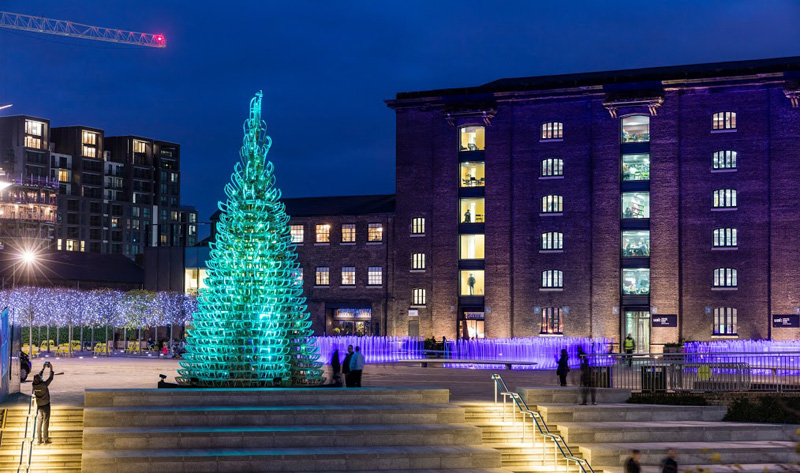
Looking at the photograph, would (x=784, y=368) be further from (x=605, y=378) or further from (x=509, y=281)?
(x=509, y=281)

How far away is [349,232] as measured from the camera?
217 ft

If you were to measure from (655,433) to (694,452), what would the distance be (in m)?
1.79

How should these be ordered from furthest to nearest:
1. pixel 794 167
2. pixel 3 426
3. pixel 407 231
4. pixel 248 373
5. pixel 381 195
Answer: pixel 381 195
pixel 407 231
pixel 794 167
pixel 248 373
pixel 3 426

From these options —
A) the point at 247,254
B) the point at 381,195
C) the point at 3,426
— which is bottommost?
the point at 3,426

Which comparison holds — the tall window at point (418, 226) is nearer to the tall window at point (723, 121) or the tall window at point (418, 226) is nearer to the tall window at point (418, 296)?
the tall window at point (418, 296)

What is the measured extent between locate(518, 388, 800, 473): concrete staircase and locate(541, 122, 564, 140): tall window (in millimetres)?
35000

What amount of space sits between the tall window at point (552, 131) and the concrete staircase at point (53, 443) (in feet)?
136

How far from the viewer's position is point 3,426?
22266mm

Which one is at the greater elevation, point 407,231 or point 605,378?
point 407,231

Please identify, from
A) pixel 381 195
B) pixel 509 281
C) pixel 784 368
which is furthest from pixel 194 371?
pixel 381 195

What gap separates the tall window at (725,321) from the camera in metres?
56.4

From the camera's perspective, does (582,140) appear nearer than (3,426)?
No

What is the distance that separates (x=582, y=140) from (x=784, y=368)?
31249 mm

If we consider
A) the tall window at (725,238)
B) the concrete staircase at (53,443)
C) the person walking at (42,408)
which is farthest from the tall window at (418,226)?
A: the person walking at (42,408)
